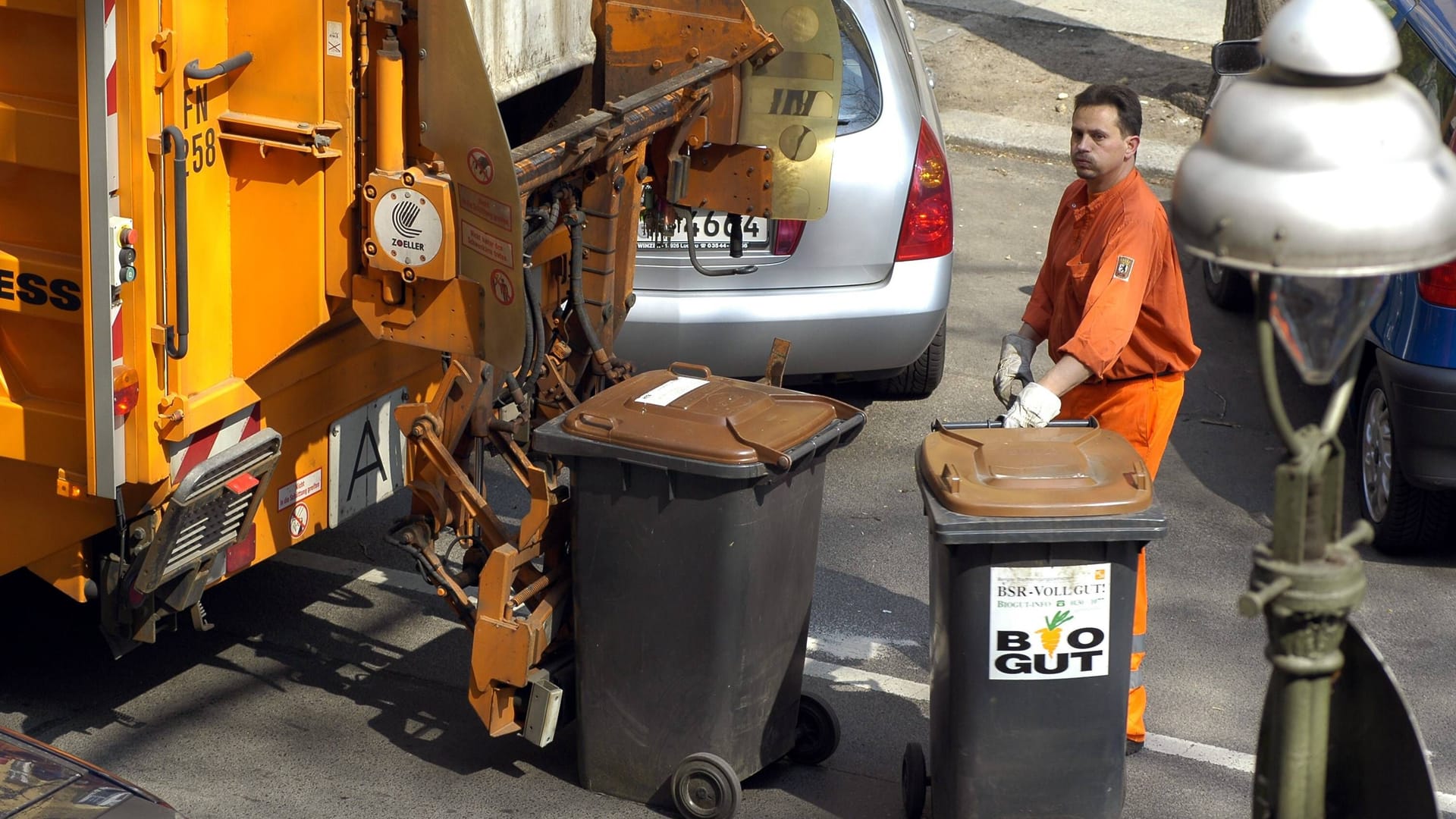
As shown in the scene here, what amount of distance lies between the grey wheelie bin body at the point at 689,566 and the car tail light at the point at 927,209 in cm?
202

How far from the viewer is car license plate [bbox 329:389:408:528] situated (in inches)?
180

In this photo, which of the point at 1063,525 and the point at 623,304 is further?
the point at 623,304

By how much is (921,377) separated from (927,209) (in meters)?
1.09

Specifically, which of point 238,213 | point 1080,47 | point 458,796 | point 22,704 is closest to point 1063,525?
point 458,796

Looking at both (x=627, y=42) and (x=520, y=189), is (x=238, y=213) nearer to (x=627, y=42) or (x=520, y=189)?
(x=520, y=189)

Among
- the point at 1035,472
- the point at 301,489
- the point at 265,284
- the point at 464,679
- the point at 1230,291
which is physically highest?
the point at 265,284

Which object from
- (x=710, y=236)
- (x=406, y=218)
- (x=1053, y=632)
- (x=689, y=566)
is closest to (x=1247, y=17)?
(x=710, y=236)

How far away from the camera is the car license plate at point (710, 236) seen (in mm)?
6020

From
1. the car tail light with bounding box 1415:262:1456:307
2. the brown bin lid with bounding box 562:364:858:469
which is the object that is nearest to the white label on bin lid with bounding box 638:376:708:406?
the brown bin lid with bounding box 562:364:858:469

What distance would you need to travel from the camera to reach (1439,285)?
17.3ft

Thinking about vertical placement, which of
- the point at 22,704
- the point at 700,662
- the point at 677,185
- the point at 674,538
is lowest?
the point at 22,704

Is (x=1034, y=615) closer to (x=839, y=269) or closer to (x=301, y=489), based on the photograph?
(x=301, y=489)

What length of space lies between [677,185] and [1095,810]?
2.31 metres

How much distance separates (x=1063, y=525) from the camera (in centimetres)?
364
